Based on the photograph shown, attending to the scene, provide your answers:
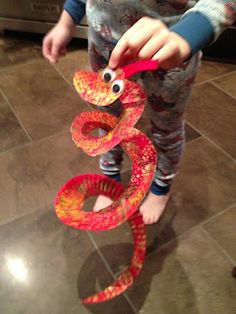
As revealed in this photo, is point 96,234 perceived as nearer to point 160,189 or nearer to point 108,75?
point 160,189

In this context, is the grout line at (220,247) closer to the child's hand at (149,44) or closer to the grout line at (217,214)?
the grout line at (217,214)

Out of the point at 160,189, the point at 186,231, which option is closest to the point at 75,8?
the point at 160,189

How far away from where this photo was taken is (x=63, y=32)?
66 centimetres

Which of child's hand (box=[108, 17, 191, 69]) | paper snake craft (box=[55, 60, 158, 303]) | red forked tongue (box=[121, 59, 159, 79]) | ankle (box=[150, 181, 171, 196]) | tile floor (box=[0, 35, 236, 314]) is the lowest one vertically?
tile floor (box=[0, 35, 236, 314])

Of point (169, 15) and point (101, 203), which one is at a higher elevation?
point (169, 15)

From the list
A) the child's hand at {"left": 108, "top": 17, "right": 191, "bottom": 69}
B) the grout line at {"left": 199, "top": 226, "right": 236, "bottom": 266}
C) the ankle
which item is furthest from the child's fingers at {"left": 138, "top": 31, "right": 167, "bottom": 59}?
the grout line at {"left": 199, "top": 226, "right": 236, "bottom": 266}

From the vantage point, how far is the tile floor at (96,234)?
0.78m

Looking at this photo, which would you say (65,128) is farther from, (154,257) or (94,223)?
(94,223)

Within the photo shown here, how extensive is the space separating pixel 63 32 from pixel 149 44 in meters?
0.32

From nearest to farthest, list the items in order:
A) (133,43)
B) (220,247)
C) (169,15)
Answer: (133,43) < (169,15) < (220,247)

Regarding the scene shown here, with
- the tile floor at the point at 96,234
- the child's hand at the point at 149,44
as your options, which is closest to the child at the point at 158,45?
the child's hand at the point at 149,44

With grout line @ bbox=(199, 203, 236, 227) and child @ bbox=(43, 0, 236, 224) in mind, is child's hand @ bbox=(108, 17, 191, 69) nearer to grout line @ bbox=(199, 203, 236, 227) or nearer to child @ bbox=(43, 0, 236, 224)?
child @ bbox=(43, 0, 236, 224)

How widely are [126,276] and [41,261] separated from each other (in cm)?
30

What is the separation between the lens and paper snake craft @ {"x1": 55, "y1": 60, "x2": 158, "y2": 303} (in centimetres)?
41
